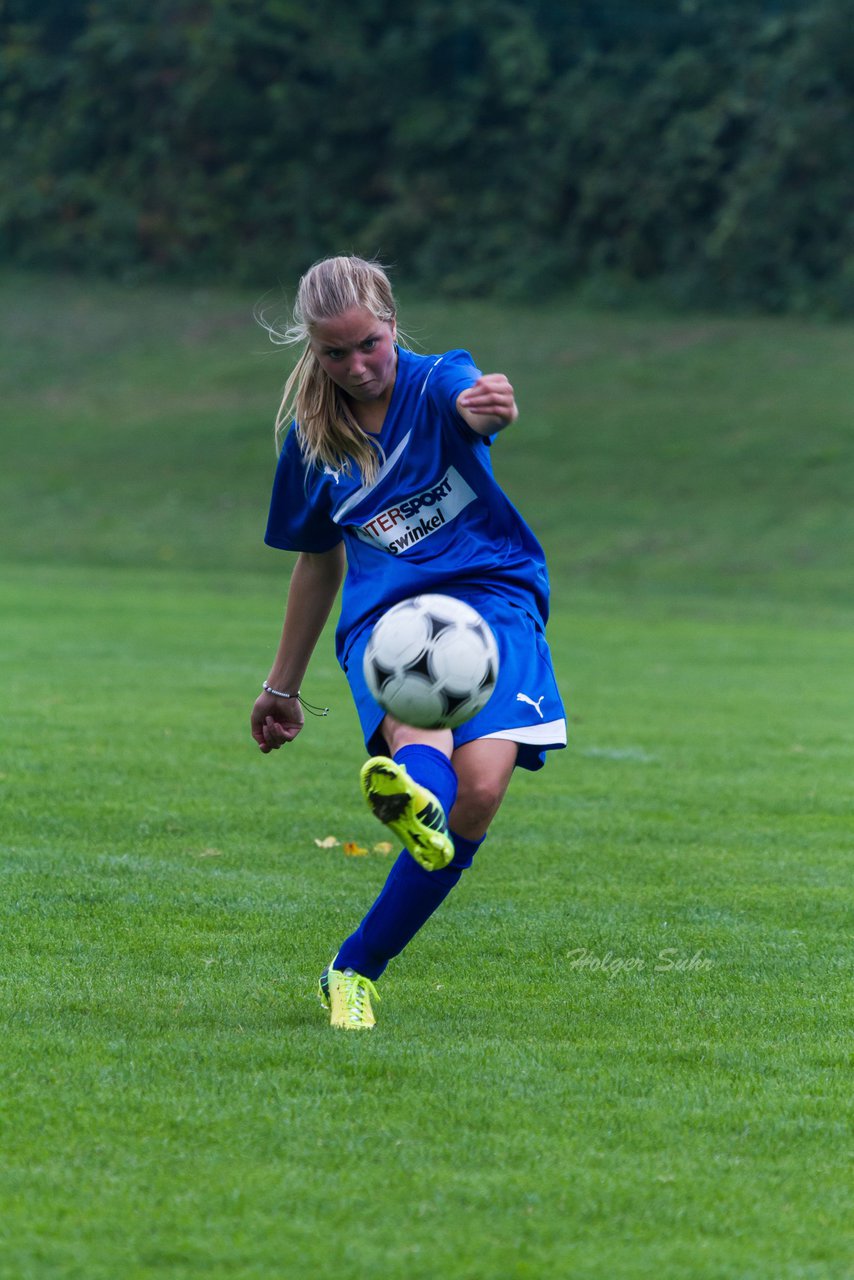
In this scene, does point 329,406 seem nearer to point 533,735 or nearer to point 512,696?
point 512,696

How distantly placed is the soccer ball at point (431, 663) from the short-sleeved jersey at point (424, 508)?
0.68ft

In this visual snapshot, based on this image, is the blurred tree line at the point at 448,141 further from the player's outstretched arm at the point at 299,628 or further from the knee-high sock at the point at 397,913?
the knee-high sock at the point at 397,913

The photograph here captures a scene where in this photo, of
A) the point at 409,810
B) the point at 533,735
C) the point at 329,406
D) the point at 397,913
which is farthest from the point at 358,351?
the point at 397,913

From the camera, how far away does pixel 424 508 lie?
4.29 m

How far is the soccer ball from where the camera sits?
394 cm

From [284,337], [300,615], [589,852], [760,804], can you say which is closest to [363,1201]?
[300,615]

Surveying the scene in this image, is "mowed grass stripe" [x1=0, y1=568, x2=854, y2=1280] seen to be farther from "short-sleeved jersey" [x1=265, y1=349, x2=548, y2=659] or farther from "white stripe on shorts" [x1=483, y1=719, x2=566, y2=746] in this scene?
"short-sleeved jersey" [x1=265, y1=349, x2=548, y2=659]

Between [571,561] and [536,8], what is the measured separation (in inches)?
744

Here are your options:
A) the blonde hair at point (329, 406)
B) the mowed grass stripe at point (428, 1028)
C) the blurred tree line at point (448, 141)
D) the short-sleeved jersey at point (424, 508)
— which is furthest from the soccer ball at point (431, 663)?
the blurred tree line at point (448, 141)

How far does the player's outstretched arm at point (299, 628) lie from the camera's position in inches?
181

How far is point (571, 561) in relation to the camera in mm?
22609

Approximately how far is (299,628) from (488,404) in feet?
3.26

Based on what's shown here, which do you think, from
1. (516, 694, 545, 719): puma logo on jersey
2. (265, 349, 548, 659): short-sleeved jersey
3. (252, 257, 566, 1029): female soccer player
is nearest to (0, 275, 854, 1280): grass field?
(252, 257, 566, 1029): female soccer player

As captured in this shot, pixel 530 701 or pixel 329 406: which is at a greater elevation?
pixel 329 406
